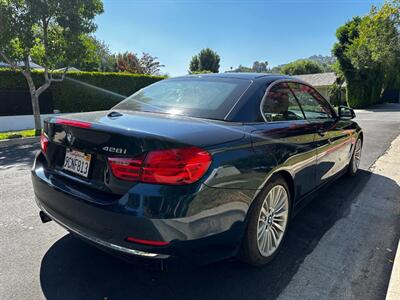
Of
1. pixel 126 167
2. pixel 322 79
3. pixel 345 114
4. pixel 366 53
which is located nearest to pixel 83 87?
A: pixel 345 114

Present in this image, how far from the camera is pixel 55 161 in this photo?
246 centimetres

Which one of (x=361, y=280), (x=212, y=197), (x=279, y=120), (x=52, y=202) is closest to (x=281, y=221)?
(x=361, y=280)

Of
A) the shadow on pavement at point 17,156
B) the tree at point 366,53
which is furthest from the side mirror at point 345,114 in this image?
the tree at point 366,53

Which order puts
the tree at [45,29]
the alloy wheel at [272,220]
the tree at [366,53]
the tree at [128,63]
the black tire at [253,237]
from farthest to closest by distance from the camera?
the tree at [128,63] < the tree at [366,53] < the tree at [45,29] < the alloy wheel at [272,220] < the black tire at [253,237]

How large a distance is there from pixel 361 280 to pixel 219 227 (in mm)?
1339

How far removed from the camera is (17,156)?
7117 mm

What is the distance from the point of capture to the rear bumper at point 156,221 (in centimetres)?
179

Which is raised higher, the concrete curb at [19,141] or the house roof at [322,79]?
the house roof at [322,79]

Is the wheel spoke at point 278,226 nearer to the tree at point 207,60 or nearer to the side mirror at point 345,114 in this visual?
the side mirror at point 345,114

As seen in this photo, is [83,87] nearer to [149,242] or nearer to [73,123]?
[73,123]

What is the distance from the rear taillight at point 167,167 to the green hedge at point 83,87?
13730mm

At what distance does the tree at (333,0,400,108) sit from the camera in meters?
23.1

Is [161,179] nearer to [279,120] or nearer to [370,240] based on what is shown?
[279,120]

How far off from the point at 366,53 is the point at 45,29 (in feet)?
79.9
